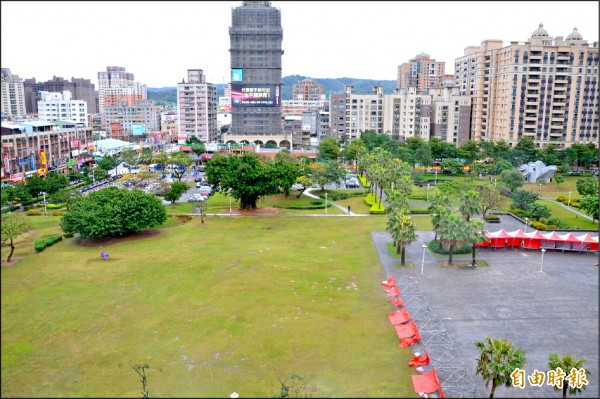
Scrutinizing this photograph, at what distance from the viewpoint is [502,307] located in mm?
27453

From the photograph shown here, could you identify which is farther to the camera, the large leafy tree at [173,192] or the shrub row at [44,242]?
the large leafy tree at [173,192]

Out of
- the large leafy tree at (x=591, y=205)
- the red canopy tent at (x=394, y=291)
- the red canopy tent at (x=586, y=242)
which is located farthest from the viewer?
the large leafy tree at (x=591, y=205)

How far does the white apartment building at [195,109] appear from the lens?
12194 centimetres

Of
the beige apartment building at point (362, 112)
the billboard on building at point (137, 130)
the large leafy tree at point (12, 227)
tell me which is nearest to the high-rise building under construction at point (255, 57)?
the beige apartment building at point (362, 112)

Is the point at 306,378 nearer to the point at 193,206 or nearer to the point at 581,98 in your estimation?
the point at 193,206

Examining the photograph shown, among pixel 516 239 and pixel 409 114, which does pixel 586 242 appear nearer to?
pixel 516 239

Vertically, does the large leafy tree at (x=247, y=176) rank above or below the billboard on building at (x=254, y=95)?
below

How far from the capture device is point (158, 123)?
6806 inches

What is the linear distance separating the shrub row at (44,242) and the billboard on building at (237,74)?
72002 mm

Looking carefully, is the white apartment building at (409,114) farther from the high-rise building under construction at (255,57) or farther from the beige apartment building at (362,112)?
the high-rise building under construction at (255,57)

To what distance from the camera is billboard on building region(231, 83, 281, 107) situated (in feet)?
352

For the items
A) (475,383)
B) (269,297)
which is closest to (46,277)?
(269,297)

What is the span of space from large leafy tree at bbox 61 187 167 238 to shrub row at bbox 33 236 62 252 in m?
1.18

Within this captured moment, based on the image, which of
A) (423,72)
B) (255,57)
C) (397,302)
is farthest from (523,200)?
(423,72)
